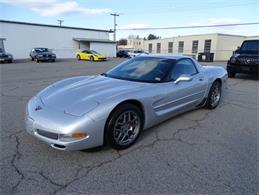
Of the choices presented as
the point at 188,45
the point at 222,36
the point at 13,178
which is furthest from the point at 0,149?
the point at 188,45

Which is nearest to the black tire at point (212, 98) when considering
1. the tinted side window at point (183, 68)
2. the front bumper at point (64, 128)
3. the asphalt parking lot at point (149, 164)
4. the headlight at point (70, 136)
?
the tinted side window at point (183, 68)

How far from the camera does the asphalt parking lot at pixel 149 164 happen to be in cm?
240

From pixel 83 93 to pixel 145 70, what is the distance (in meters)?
1.33

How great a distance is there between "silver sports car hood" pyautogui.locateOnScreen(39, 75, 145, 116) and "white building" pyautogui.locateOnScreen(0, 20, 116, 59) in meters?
31.7

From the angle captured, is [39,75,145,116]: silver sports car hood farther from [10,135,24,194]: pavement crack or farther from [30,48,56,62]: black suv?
[30,48,56,62]: black suv

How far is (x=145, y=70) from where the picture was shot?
403 centimetres

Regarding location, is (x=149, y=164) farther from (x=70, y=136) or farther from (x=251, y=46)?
(x=251, y=46)

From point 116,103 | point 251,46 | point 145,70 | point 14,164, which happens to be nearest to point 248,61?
point 251,46

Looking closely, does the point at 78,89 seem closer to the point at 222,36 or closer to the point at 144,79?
the point at 144,79

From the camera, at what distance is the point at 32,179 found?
249 centimetres

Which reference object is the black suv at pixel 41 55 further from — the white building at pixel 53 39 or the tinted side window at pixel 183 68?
the tinted side window at pixel 183 68

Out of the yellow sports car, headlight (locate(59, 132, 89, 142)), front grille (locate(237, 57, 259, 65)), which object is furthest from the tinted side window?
the yellow sports car

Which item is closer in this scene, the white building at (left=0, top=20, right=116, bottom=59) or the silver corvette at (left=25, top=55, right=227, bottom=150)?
the silver corvette at (left=25, top=55, right=227, bottom=150)

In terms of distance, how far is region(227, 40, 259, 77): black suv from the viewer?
31.2ft
